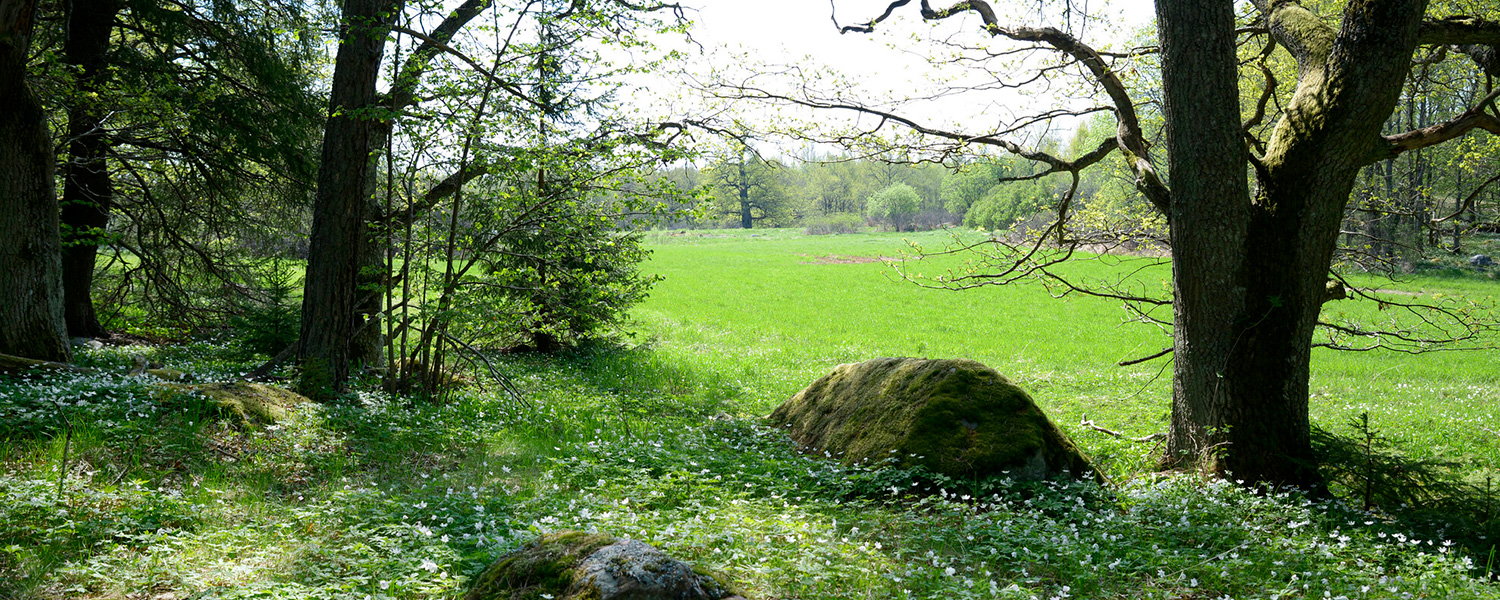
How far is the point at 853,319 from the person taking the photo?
82.3 ft

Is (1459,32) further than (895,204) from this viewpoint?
No

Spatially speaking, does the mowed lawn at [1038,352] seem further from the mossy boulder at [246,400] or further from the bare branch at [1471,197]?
the mossy boulder at [246,400]

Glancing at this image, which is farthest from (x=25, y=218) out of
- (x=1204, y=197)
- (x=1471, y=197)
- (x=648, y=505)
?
(x=1471, y=197)

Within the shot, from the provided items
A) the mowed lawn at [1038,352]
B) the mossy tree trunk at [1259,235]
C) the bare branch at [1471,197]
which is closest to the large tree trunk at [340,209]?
the mowed lawn at [1038,352]

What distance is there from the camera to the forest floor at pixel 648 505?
13.0 feet

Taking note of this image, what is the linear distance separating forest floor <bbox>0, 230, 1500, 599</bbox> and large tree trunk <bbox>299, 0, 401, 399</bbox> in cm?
115

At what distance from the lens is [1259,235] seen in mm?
7031

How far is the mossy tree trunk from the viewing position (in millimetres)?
6734

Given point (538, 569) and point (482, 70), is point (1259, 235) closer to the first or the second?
point (538, 569)

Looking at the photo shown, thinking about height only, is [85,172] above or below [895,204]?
below

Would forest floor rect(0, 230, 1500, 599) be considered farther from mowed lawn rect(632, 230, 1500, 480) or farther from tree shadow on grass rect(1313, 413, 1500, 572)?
mowed lawn rect(632, 230, 1500, 480)

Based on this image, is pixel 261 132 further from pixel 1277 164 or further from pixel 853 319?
pixel 853 319

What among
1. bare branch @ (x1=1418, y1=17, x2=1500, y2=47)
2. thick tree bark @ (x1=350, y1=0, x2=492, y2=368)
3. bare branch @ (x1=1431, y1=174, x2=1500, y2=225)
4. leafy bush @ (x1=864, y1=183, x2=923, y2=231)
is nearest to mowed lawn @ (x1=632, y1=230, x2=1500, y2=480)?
bare branch @ (x1=1431, y1=174, x2=1500, y2=225)

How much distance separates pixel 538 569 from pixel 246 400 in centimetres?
564
